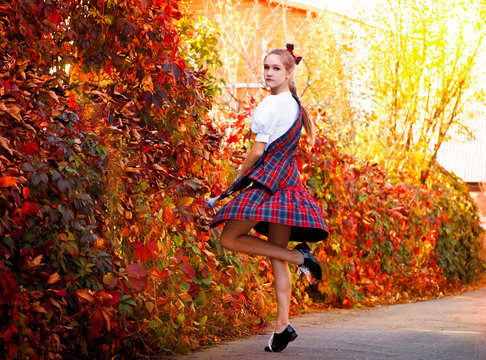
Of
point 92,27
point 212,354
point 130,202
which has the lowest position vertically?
point 212,354

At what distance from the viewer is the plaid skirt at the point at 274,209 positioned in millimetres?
5090

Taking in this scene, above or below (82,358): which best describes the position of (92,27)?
above

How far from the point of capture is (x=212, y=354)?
5.16m

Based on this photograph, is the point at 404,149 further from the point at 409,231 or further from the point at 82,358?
the point at 82,358

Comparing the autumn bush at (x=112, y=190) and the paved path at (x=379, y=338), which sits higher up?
the autumn bush at (x=112, y=190)

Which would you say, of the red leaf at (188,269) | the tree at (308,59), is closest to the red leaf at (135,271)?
the red leaf at (188,269)

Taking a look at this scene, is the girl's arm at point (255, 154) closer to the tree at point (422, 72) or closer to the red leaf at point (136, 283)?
the red leaf at point (136, 283)

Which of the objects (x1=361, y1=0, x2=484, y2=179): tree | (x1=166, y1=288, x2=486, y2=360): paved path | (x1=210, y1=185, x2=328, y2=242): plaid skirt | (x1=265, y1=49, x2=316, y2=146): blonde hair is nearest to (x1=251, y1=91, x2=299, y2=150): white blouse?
(x1=265, y1=49, x2=316, y2=146): blonde hair

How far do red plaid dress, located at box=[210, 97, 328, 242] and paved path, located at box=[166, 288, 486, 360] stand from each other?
2.69 feet

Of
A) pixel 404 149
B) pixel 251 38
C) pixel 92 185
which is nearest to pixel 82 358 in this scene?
pixel 92 185

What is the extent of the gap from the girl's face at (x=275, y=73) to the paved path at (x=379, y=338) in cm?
171

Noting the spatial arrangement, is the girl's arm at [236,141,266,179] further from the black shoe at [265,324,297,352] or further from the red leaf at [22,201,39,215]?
the red leaf at [22,201,39,215]

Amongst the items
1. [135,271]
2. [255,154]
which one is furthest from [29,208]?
[255,154]

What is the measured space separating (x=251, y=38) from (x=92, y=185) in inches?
587
